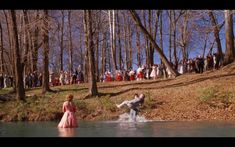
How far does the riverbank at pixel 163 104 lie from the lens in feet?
79.7

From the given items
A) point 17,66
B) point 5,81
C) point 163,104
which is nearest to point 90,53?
point 17,66

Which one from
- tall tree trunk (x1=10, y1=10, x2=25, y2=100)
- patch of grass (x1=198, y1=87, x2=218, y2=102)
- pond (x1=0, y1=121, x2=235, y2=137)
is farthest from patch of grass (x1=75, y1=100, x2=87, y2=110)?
pond (x1=0, y1=121, x2=235, y2=137)

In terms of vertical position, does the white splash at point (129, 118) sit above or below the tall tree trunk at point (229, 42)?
below

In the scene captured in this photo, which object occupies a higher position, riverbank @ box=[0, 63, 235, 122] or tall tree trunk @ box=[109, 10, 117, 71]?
tall tree trunk @ box=[109, 10, 117, 71]

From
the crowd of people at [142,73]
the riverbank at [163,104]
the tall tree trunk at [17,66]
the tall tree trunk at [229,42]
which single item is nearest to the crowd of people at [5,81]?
the crowd of people at [142,73]

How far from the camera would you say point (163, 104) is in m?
26.2

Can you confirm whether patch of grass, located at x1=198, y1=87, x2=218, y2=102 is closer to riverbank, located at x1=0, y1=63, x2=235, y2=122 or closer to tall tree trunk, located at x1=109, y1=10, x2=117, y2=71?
riverbank, located at x1=0, y1=63, x2=235, y2=122

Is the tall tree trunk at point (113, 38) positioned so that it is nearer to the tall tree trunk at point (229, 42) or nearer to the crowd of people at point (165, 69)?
the crowd of people at point (165, 69)

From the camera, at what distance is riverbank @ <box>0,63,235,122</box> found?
79.7ft

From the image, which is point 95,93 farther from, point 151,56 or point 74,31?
point 74,31

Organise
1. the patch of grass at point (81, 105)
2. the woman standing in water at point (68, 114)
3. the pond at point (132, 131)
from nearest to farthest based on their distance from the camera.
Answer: the pond at point (132, 131)
the woman standing in water at point (68, 114)
the patch of grass at point (81, 105)

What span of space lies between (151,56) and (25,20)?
705 inches
